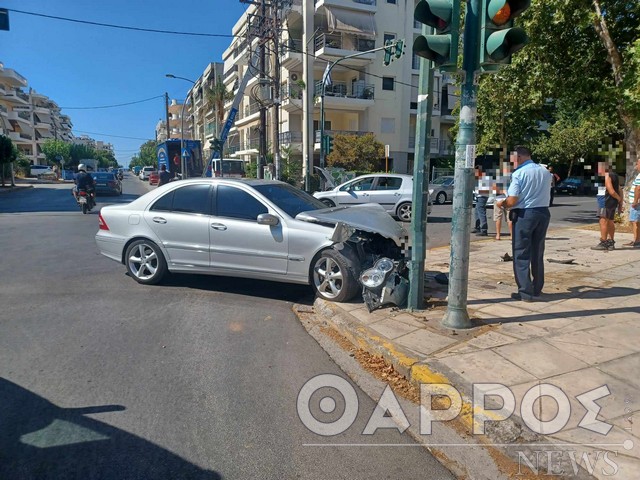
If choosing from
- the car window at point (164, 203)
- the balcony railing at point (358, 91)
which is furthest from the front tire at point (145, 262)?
the balcony railing at point (358, 91)

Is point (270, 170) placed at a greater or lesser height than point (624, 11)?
lesser

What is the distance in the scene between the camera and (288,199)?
6387 mm

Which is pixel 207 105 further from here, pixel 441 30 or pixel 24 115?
pixel 441 30

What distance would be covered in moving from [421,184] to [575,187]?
34.4 metres

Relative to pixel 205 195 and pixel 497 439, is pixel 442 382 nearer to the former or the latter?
pixel 497 439

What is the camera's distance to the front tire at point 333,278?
5.52m

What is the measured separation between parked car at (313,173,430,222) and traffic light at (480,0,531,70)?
10752 millimetres

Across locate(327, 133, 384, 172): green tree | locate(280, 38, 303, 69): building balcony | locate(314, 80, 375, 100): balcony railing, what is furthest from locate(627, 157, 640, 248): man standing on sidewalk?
locate(280, 38, 303, 69): building balcony

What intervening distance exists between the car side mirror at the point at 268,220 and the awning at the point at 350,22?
95.6 feet

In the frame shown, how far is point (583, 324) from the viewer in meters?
4.70

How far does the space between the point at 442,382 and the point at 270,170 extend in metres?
24.3

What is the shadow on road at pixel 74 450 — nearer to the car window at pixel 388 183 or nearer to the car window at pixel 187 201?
the car window at pixel 187 201

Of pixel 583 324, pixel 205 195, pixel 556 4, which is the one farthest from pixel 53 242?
pixel 556 4

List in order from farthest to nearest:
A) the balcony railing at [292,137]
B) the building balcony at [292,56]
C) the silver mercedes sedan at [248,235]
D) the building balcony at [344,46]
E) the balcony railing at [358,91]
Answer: the balcony railing at [292,137] < the balcony railing at [358,91] < the building balcony at [292,56] < the building balcony at [344,46] < the silver mercedes sedan at [248,235]
